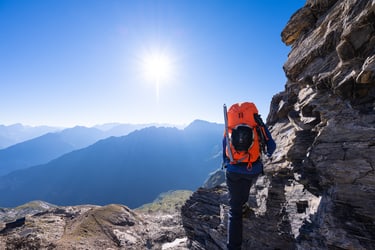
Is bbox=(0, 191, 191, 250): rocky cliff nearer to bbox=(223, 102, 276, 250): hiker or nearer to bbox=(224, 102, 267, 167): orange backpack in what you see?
bbox=(223, 102, 276, 250): hiker

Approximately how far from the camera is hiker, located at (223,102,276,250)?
8.67m

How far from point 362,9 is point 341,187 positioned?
7.73 metres

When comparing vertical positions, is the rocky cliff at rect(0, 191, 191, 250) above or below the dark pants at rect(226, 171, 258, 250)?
below

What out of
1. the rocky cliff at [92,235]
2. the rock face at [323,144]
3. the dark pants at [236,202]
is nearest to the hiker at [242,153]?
the dark pants at [236,202]

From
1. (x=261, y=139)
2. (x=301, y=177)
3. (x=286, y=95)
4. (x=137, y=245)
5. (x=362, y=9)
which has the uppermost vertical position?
(x=362, y=9)

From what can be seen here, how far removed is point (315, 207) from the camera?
32.4 feet

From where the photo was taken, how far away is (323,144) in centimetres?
980

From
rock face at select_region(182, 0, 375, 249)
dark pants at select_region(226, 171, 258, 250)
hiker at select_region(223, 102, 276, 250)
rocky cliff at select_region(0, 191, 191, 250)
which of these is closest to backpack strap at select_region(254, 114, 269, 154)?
hiker at select_region(223, 102, 276, 250)

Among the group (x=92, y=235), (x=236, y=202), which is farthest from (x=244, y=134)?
(x=92, y=235)

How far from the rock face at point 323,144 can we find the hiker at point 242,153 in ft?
10.7

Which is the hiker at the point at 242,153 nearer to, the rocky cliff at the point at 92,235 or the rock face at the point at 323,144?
the rock face at the point at 323,144

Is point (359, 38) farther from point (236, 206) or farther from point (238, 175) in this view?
point (236, 206)

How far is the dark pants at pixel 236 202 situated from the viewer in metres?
8.72

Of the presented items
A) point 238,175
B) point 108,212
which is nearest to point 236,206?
→ point 238,175
